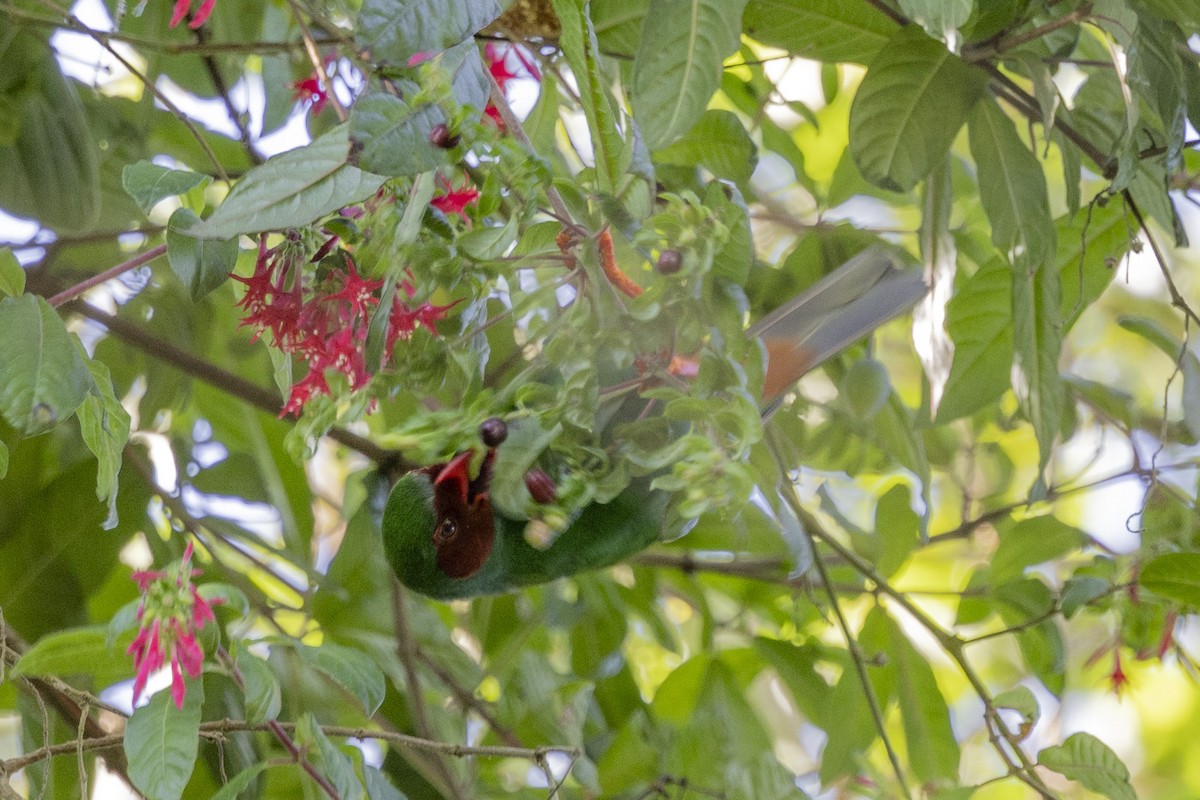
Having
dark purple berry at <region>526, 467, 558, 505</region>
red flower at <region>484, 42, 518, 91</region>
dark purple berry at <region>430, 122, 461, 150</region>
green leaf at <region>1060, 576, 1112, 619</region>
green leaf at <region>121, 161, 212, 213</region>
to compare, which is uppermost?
red flower at <region>484, 42, 518, 91</region>

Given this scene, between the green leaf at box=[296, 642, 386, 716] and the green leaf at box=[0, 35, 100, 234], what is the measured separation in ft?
1.92

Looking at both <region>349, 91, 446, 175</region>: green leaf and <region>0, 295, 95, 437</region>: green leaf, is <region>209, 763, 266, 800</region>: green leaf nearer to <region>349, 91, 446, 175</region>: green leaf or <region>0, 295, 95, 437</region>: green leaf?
<region>0, 295, 95, 437</region>: green leaf

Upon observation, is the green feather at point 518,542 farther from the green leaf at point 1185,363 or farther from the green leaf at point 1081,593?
the green leaf at point 1185,363

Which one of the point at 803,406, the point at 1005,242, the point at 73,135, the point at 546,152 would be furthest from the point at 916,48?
the point at 73,135

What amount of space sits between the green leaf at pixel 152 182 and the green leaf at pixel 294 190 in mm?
91

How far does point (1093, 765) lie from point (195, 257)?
3.02 feet

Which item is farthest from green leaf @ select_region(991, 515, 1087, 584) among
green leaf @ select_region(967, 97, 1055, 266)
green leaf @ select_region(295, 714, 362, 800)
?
green leaf @ select_region(295, 714, 362, 800)

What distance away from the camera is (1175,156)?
95 cm

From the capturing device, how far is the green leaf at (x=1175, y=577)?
121 cm

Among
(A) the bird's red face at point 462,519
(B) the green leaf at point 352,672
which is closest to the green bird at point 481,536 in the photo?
(A) the bird's red face at point 462,519

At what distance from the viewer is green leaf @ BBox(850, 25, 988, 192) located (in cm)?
105

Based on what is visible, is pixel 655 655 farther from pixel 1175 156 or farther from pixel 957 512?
pixel 1175 156

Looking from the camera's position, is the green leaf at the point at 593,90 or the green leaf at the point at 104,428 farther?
the green leaf at the point at 104,428

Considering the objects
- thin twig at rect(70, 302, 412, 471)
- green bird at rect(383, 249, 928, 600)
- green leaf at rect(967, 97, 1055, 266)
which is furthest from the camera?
thin twig at rect(70, 302, 412, 471)
